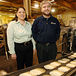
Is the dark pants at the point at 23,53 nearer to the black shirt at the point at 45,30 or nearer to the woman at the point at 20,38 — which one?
the woman at the point at 20,38

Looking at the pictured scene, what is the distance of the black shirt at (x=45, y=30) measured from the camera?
6.06 feet

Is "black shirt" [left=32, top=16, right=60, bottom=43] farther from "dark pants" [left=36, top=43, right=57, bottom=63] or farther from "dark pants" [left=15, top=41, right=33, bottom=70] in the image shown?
"dark pants" [left=15, top=41, right=33, bottom=70]

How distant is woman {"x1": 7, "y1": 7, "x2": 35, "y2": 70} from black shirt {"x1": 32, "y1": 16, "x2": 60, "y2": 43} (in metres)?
0.14

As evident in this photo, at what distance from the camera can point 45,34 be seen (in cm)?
184

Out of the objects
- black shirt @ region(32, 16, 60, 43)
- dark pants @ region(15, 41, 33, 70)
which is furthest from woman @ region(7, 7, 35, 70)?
black shirt @ region(32, 16, 60, 43)

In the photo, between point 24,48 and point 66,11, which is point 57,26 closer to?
point 24,48

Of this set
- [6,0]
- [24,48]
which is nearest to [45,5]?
[24,48]

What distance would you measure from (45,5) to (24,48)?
0.85 metres

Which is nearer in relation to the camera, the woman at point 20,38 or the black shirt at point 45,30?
the woman at point 20,38

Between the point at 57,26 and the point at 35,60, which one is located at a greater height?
the point at 57,26

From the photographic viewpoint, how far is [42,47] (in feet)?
6.18

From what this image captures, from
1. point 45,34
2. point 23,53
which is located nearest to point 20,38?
point 23,53

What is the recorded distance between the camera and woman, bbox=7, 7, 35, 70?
Answer: 172 centimetres

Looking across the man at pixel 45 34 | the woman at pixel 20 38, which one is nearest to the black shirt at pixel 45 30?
the man at pixel 45 34
